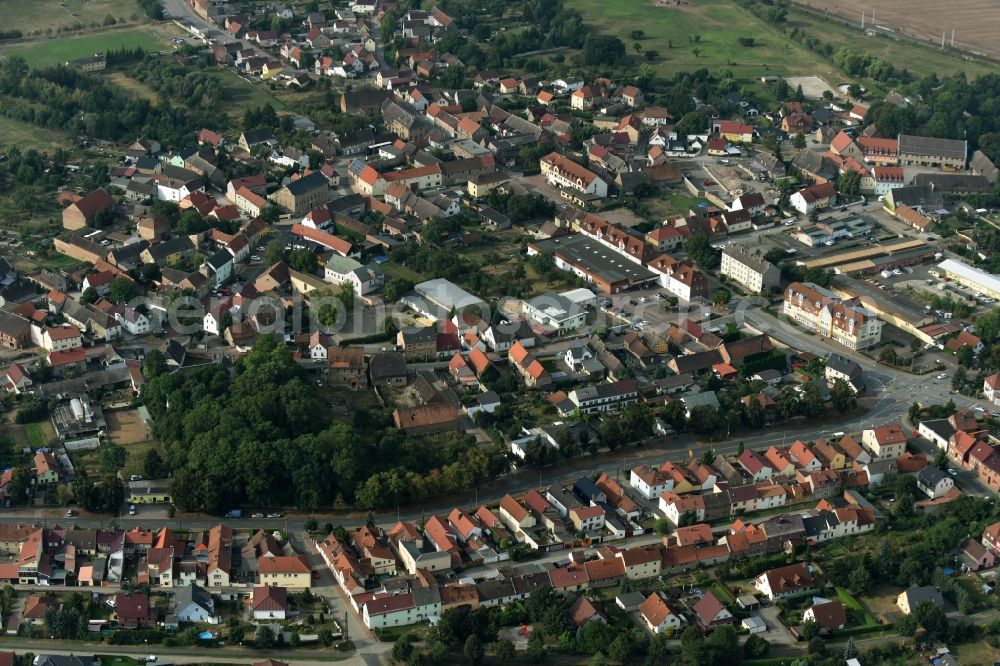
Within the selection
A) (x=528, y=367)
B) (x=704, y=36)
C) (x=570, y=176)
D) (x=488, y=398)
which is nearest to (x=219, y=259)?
(x=528, y=367)

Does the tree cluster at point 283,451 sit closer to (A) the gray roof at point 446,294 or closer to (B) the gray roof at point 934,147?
(A) the gray roof at point 446,294

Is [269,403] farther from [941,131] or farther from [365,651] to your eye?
[941,131]

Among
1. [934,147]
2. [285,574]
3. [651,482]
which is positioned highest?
[934,147]

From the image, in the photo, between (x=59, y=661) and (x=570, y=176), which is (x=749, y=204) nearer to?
(x=570, y=176)

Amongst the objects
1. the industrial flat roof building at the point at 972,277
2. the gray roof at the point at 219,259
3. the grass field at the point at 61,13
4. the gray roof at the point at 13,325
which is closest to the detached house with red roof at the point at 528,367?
the gray roof at the point at 219,259

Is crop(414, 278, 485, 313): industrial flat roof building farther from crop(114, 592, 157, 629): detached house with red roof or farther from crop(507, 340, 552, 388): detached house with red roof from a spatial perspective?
crop(114, 592, 157, 629): detached house with red roof

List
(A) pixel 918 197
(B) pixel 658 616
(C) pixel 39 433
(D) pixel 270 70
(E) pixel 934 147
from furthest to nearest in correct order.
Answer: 1. (D) pixel 270 70
2. (E) pixel 934 147
3. (A) pixel 918 197
4. (C) pixel 39 433
5. (B) pixel 658 616
